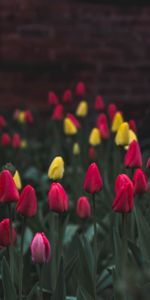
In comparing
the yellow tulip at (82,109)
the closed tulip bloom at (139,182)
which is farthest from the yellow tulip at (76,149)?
the closed tulip bloom at (139,182)

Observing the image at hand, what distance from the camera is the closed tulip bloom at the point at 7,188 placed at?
165cm

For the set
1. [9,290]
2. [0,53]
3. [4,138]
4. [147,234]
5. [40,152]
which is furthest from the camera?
[0,53]

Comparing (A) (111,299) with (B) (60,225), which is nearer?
(A) (111,299)

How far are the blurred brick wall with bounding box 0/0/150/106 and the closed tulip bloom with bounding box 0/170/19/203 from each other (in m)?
3.65

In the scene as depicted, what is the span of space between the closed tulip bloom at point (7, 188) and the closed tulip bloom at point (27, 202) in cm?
2

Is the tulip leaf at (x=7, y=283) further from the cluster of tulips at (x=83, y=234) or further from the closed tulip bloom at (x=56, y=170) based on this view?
the closed tulip bloom at (x=56, y=170)

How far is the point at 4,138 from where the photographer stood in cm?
334

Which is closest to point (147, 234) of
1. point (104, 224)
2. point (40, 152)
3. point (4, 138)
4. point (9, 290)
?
point (9, 290)

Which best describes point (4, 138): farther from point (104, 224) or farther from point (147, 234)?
point (147, 234)

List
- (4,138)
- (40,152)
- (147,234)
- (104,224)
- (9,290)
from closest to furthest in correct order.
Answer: (9,290), (147,234), (104,224), (4,138), (40,152)

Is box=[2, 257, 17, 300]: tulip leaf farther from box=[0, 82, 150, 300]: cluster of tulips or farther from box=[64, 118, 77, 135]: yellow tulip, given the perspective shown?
box=[64, 118, 77, 135]: yellow tulip

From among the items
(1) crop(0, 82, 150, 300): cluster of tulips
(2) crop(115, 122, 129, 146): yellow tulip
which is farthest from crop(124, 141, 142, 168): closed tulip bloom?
(2) crop(115, 122, 129, 146): yellow tulip

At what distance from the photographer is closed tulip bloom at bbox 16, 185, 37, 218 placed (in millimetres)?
1684

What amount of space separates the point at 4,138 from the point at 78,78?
2.13 m
